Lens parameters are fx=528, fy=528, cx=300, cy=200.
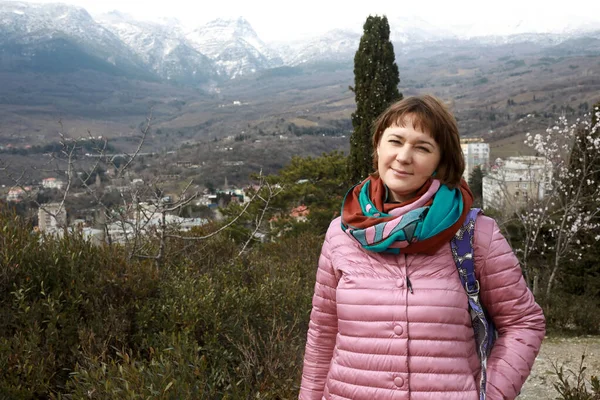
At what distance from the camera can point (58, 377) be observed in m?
2.88

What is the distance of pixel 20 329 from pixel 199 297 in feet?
3.48

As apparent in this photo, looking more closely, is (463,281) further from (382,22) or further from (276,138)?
(276,138)

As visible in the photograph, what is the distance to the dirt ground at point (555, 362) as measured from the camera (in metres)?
5.17

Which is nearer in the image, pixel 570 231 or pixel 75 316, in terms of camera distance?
pixel 75 316

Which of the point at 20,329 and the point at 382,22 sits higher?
the point at 382,22

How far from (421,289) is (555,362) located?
5.80 meters

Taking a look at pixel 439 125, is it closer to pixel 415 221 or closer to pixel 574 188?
pixel 415 221

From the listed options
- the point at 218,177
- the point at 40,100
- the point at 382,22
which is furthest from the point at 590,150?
the point at 40,100

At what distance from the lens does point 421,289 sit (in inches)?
58.4

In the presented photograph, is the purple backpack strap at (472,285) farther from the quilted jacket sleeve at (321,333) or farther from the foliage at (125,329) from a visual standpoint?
the foliage at (125,329)

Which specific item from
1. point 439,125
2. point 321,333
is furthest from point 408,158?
point 321,333

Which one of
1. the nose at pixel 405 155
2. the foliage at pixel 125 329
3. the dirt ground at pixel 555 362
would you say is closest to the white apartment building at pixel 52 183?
the foliage at pixel 125 329

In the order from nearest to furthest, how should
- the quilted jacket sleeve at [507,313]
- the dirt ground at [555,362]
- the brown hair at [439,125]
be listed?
1. the quilted jacket sleeve at [507,313]
2. the brown hair at [439,125]
3. the dirt ground at [555,362]

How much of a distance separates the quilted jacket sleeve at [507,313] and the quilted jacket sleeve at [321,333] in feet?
1.53
